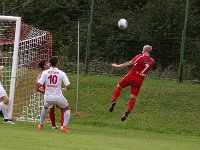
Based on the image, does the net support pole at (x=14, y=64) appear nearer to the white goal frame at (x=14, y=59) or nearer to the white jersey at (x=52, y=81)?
the white goal frame at (x=14, y=59)

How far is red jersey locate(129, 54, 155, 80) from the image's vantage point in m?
20.4

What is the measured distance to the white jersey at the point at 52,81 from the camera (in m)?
18.4

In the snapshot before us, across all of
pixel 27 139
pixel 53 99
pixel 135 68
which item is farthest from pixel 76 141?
pixel 135 68

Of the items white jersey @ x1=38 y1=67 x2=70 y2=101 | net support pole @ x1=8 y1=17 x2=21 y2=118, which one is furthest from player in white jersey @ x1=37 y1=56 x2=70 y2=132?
net support pole @ x1=8 y1=17 x2=21 y2=118

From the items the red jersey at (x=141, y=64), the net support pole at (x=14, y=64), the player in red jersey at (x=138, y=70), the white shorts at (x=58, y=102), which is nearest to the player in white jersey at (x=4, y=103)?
the net support pole at (x=14, y=64)

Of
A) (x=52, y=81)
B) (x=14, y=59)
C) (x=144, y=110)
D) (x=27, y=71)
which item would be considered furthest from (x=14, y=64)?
(x=144, y=110)

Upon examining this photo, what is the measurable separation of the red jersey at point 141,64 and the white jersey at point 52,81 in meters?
2.76

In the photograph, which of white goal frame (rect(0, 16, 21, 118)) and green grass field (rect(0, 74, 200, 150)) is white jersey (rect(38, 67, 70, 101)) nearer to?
green grass field (rect(0, 74, 200, 150))

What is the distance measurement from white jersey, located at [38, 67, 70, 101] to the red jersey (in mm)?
2760

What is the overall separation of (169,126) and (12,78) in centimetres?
570

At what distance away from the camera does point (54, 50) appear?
30531 mm

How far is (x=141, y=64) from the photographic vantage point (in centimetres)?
2045

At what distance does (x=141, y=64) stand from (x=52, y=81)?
124 inches

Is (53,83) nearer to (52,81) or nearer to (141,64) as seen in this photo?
(52,81)
